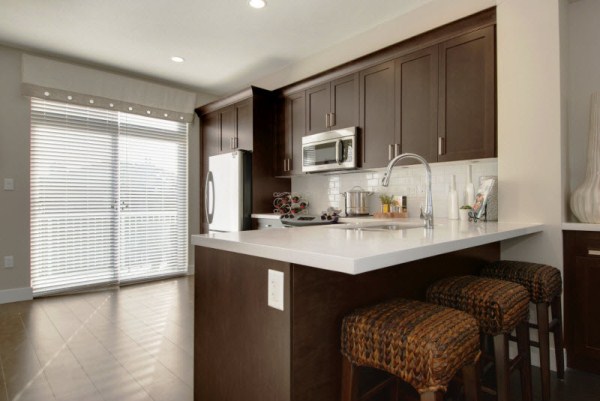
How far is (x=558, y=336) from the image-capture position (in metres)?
2.08

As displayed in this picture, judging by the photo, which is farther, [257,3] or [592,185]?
[257,3]

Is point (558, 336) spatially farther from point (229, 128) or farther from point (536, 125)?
point (229, 128)

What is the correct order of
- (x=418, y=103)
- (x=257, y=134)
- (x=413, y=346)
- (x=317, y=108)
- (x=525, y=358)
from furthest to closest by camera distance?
1. (x=257, y=134)
2. (x=317, y=108)
3. (x=418, y=103)
4. (x=525, y=358)
5. (x=413, y=346)

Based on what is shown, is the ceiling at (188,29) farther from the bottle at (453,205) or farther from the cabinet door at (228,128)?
the bottle at (453,205)

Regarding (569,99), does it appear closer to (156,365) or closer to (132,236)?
(156,365)

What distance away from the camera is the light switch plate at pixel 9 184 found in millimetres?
3738

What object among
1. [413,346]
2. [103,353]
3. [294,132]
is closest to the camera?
[413,346]

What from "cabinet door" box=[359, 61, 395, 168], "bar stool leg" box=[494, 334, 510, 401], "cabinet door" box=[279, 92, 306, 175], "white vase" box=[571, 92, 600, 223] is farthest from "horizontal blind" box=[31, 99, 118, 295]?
"white vase" box=[571, 92, 600, 223]

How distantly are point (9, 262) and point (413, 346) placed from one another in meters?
4.36

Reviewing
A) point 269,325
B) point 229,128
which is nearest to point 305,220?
point 229,128

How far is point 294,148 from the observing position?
4020mm

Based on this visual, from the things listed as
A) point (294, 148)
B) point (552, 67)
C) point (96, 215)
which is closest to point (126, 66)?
point (96, 215)

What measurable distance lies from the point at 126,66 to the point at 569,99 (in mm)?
4519

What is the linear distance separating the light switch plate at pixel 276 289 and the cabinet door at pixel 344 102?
96.1 inches
